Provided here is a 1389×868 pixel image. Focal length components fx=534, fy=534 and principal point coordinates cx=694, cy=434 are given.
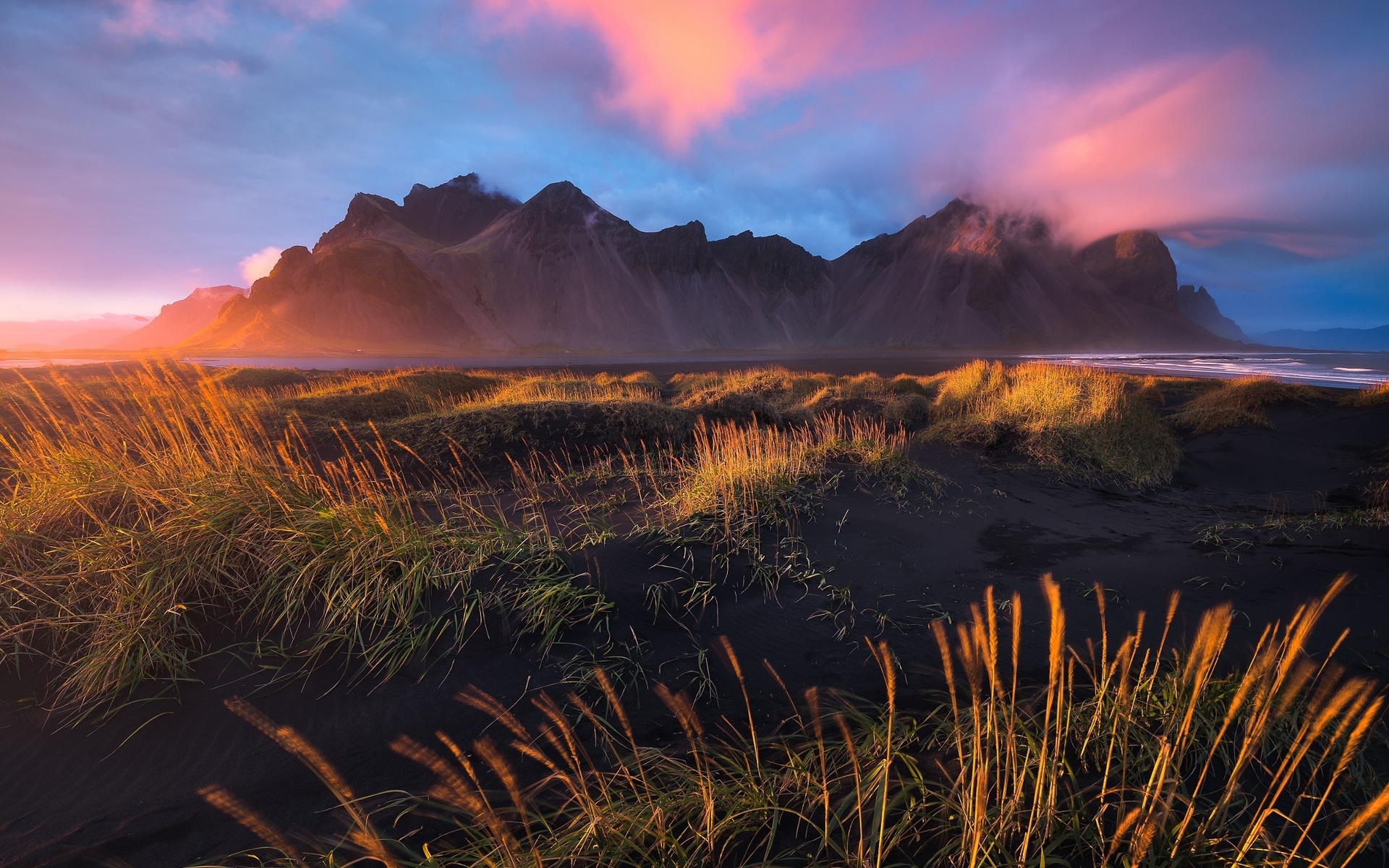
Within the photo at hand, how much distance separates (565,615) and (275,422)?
1229 centimetres

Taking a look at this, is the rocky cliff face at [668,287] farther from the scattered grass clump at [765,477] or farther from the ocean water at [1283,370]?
the scattered grass clump at [765,477]

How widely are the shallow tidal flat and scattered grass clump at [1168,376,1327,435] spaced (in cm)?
827

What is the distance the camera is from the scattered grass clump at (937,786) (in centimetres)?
187

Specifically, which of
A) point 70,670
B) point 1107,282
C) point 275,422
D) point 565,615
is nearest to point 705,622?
point 565,615

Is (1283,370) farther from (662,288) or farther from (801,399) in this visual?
(662,288)

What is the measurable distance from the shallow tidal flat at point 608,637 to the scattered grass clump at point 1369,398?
10.5 meters

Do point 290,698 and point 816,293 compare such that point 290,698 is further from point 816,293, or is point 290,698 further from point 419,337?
point 816,293

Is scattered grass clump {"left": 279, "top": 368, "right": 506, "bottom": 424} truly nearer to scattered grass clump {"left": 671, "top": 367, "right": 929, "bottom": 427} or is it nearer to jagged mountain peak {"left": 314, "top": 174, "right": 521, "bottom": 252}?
scattered grass clump {"left": 671, "top": 367, "right": 929, "bottom": 427}

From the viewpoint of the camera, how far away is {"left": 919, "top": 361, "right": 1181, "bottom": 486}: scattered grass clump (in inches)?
407

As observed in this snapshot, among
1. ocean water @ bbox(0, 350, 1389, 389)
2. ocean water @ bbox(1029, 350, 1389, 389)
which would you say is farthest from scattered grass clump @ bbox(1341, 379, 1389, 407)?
ocean water @ bbox(0, 350, 1389, 389)

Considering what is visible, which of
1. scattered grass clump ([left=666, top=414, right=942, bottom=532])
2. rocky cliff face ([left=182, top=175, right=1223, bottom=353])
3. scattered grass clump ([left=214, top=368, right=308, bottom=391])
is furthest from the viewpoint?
rocky cliff face ([left=182, top=175, right=1223, bottom=353])

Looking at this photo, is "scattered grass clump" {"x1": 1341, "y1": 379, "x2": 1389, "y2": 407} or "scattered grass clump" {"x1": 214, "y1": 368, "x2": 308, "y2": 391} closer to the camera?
"scattered grass clump" {"x1": 1341, "y1": 379, "x2": 1389, "y2": 407}

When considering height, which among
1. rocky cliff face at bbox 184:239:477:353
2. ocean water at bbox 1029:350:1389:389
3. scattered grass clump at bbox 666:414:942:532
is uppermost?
rocky cliff face at bbox 184:239:477:353

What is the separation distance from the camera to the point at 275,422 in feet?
40.5
